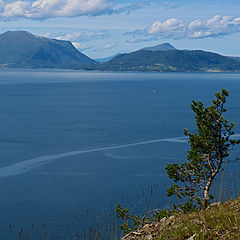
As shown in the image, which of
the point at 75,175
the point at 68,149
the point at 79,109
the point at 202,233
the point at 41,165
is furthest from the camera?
the point at 79,109

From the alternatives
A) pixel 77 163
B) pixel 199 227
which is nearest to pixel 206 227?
pixel 199 227

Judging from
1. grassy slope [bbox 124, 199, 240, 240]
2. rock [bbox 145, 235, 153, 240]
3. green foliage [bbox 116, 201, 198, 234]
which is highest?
grassy slope [bbox 124, 199, 240, 240]

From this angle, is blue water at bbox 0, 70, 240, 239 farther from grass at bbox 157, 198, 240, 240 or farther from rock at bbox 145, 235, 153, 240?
grass at bbox 157, 198, 240, 240

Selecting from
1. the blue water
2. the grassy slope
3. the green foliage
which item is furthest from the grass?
the blue water

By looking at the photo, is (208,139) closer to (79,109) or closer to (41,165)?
(41,165)

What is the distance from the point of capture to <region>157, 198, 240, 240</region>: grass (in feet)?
21.5

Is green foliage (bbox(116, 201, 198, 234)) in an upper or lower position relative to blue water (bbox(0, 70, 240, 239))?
upper

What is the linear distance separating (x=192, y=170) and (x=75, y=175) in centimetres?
2027

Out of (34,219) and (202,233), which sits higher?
(202,233)

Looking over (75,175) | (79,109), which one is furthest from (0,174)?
(79,109)

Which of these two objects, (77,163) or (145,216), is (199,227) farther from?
(77,163)

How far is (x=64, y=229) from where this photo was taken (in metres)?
23.9

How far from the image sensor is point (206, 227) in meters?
7.00

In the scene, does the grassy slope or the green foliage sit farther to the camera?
the green foliage
